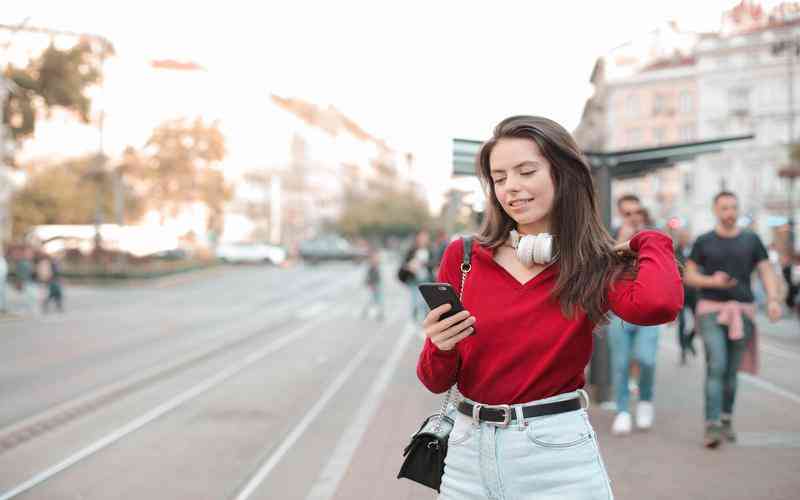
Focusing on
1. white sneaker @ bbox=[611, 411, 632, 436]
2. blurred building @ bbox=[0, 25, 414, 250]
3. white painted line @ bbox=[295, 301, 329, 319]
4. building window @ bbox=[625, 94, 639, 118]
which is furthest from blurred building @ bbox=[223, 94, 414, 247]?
white sneaker @ bbox=[611, 411, 632, 436]

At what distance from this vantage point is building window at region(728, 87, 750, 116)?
52.1 meters

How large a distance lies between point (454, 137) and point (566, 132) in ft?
23.6

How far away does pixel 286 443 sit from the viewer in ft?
24.3

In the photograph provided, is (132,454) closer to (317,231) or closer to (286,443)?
(286,443)

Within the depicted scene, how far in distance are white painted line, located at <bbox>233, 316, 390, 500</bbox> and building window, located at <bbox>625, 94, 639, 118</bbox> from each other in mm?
61118

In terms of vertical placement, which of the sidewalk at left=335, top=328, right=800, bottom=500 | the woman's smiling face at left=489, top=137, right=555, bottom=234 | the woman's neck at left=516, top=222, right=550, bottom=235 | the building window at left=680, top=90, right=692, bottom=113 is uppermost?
the building window at left=680, top=90, right=692, bottom=113

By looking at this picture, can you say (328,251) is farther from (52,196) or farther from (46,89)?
(46,89)

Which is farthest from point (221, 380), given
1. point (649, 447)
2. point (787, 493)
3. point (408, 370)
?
point (787, 493)

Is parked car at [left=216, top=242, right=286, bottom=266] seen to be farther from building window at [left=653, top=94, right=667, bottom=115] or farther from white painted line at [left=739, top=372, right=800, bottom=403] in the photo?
white painted line at [left=739, top=372, right=800, bottom=403]

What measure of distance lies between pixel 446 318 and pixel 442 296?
63 millimetres

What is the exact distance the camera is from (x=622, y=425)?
24.9ft

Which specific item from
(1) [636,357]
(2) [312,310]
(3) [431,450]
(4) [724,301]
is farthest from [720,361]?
(2) [312,310]

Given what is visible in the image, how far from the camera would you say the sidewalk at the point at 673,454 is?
5.79 meters

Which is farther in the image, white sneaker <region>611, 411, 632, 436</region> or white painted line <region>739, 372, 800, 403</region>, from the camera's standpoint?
Answer: white painted line <region>739, 372, 800, 403</region>
